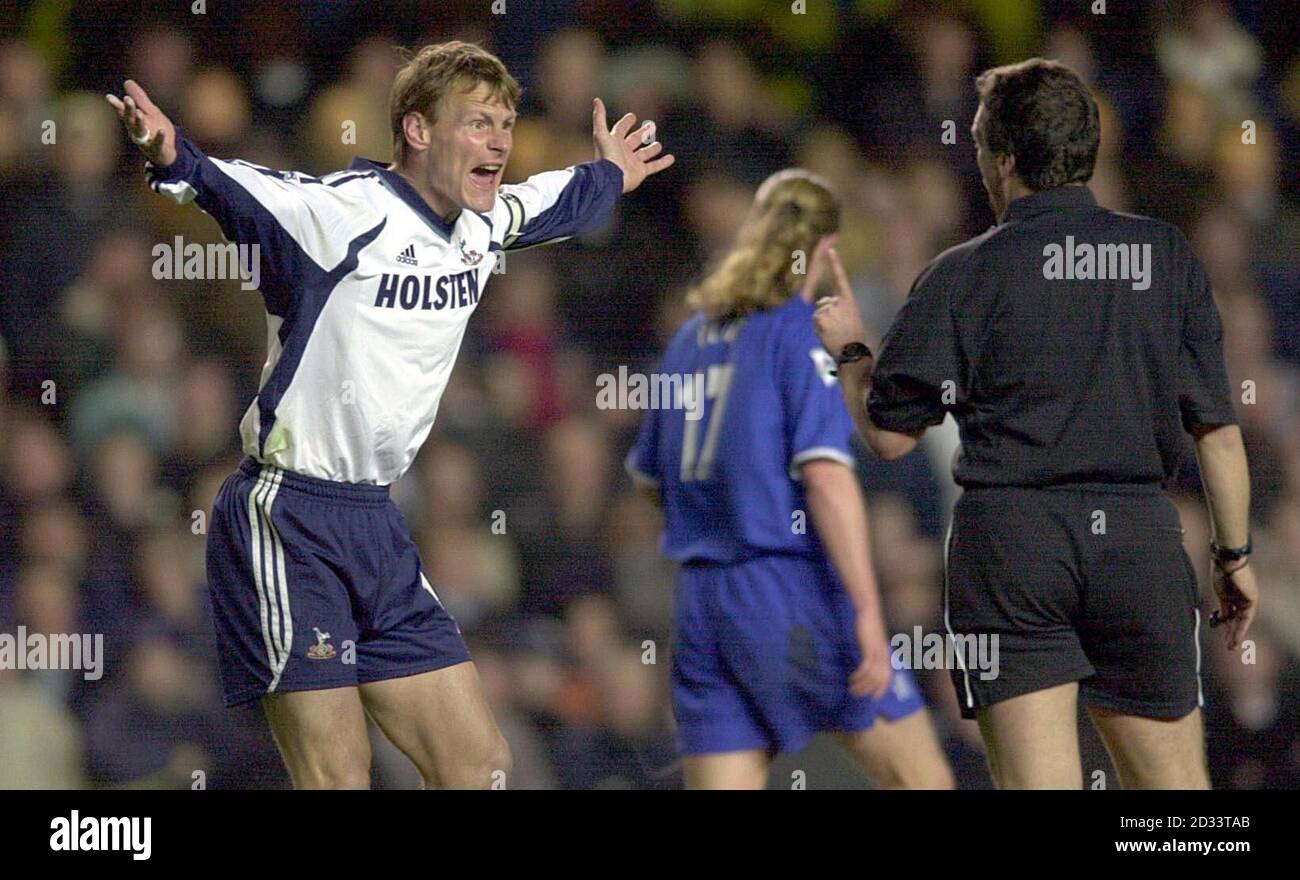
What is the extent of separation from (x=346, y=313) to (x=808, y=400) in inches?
46.2

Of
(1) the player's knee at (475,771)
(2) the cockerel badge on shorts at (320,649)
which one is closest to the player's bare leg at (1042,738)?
(1) the player's knee at (475,771)

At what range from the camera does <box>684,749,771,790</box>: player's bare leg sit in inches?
153

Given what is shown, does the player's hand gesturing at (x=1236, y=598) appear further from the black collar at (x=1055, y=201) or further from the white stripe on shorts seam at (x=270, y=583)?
the white stripe on shorts seam at (x=270, y=583)

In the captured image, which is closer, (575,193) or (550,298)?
(575,193)

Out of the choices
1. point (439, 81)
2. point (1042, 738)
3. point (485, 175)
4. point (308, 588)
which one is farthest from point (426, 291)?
point (1042, 738)

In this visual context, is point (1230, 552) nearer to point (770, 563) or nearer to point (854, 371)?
point (854, 371)

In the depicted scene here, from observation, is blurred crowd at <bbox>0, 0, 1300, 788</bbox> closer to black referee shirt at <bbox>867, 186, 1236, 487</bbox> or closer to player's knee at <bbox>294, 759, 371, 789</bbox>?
player's knee at <bbox>294, 759, 371, 789</bbox>

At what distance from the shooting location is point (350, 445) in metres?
3.32

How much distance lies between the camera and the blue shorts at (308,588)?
323 cm

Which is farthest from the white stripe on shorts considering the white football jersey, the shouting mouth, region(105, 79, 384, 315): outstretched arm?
the shouting mouth

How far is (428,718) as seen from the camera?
11.1 ft

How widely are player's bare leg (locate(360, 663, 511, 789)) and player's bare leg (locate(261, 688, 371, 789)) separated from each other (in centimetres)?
14

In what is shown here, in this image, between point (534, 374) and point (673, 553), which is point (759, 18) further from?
point (673, 553)

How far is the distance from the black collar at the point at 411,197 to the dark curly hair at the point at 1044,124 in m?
1.10
